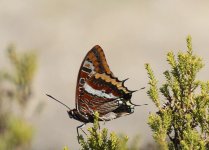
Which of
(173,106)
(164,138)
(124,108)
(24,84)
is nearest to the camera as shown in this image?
(164,138)

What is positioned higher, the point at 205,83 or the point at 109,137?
the point at 205,83

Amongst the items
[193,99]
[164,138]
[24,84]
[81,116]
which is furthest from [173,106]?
[24,84]

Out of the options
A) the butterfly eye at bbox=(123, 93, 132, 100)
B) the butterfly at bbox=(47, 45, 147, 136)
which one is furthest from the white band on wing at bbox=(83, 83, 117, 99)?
the butterfly eye at bbox=(123, 93, 132, 100)

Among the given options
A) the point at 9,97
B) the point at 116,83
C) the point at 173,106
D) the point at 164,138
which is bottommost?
the point at 164,138

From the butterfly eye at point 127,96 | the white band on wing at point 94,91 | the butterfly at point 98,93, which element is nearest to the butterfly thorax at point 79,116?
the butterfly at point 98,93

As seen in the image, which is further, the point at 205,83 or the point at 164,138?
the point at 205,83

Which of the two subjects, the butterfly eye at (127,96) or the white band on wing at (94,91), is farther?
the white band on wing at (94,91)

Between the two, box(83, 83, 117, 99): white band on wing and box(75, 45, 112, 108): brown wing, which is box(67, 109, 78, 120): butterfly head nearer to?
box(75, 45, 112, 108): brown wing

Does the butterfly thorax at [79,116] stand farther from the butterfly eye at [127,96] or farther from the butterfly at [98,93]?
the butterfly eye at [127,96]

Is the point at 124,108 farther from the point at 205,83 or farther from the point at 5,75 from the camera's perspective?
the point at 5,75
